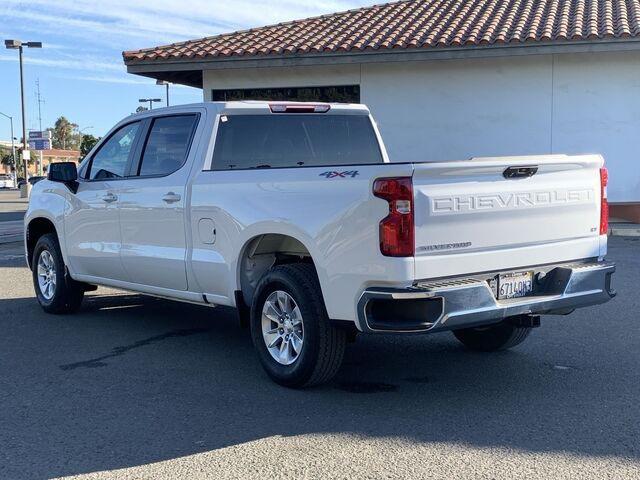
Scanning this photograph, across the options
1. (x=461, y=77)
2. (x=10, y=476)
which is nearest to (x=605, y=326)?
(x=10, y=476)

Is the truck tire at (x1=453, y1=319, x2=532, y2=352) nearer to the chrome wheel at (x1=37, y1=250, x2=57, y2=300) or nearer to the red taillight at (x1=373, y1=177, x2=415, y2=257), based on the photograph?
the red taillight at (x1=373, y1=177, x2=415, y2=257)

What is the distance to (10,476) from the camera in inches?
153

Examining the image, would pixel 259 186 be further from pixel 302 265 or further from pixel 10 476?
pixel 10 476

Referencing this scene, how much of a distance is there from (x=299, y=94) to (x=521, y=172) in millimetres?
12587

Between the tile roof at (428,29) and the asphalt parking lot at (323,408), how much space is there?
9.51 m

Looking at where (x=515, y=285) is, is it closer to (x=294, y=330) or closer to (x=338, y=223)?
(x=338, y=223)

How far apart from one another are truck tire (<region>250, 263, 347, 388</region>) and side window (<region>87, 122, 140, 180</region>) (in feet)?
7.78

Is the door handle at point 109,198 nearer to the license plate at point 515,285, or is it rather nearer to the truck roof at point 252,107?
the truck roof at point 252,107

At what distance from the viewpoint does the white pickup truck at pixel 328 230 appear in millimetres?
4473

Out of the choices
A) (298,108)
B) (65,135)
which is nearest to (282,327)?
(298,108)

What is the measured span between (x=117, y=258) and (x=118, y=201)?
0.53 m

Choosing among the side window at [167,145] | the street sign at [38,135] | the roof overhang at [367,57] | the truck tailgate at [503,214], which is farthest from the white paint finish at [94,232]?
the street sign at [38,135]

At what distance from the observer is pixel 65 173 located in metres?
7.33

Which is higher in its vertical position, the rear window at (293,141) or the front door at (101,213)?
the rear window at (293,141)
